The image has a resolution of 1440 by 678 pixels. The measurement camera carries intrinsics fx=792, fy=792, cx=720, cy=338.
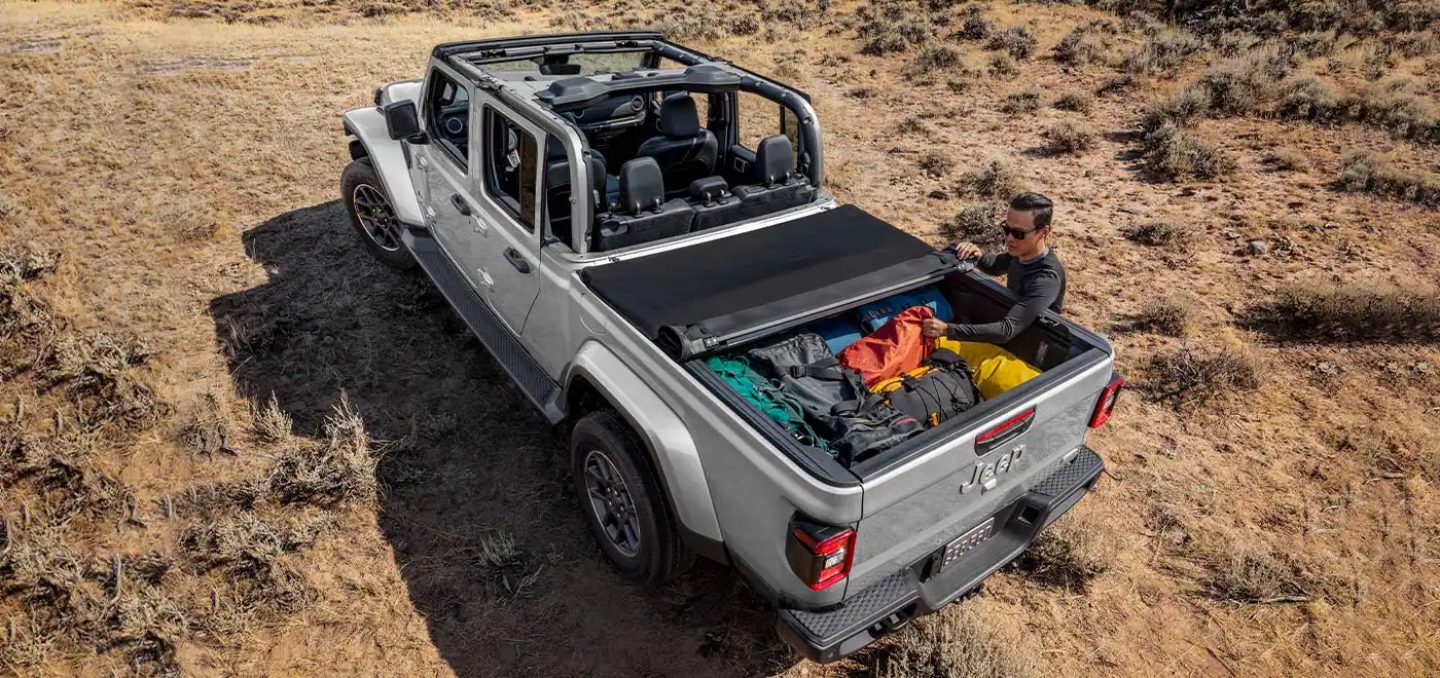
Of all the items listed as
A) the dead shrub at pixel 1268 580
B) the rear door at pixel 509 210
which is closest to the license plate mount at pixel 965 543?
the dead shrub at pixel 1268 580

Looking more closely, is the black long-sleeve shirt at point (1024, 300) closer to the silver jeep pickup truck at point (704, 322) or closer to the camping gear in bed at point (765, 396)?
the silver jeep pickup truck at point (704, 322)

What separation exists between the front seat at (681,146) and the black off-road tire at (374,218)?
2403 millimetres

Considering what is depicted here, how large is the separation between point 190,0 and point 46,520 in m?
17.7

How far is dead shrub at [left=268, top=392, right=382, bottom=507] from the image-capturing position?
14.6 ft

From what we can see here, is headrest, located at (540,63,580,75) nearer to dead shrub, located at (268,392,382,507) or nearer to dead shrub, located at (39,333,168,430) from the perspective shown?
dead shrub, located at (268,392,382,507)

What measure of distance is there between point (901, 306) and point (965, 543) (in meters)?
1.32

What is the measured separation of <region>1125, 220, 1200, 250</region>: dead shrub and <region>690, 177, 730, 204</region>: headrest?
16.8 ft

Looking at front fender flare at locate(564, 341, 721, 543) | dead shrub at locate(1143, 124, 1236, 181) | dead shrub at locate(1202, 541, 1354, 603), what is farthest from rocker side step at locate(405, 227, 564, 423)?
dead shrub at locate(1143, 124, 1236, 181)

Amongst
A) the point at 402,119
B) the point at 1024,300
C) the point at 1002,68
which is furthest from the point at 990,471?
the point at 1002,68

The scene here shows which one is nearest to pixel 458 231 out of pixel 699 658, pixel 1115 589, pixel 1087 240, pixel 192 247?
pixel 699 658

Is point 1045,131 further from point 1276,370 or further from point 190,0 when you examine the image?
point 190,0

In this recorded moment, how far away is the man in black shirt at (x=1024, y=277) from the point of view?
12.1 ft

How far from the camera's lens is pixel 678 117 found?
4.86 meters

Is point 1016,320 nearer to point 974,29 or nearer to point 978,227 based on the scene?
point 978,227
